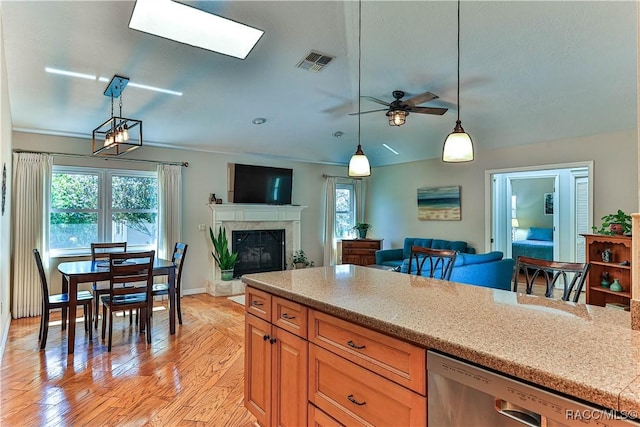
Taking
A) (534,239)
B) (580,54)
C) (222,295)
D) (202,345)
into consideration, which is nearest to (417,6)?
(580,54)

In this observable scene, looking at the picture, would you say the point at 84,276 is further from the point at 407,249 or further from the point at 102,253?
the point at 407,249

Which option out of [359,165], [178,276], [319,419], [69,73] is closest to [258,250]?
[178,276]

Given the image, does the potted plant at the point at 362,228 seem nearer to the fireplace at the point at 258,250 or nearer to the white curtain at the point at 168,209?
the fireplace at the point at 258,250

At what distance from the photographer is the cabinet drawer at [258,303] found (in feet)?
6.72

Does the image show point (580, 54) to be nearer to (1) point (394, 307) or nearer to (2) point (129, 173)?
(1) point (394, 307)

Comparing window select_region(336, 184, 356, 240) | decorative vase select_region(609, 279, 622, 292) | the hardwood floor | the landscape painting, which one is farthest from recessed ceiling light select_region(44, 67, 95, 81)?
decorative vase select_region(609, 279, 622, 292)

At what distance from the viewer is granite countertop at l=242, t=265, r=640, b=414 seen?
90cm

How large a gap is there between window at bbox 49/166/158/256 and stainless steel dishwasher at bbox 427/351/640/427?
541 centimetres

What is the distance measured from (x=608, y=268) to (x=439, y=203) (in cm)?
278

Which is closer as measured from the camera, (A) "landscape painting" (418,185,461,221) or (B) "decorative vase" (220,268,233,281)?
(B) "decorative vase" (220,268,233,281)

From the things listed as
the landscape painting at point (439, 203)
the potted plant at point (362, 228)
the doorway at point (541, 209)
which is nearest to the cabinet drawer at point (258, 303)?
the doorway at point (541, 209)

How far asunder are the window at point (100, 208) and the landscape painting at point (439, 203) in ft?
15.8

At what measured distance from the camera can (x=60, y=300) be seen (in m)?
3.73

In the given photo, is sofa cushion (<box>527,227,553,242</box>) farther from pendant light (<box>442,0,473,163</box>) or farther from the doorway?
pendant light (<box>442,0,473,163</box>)
